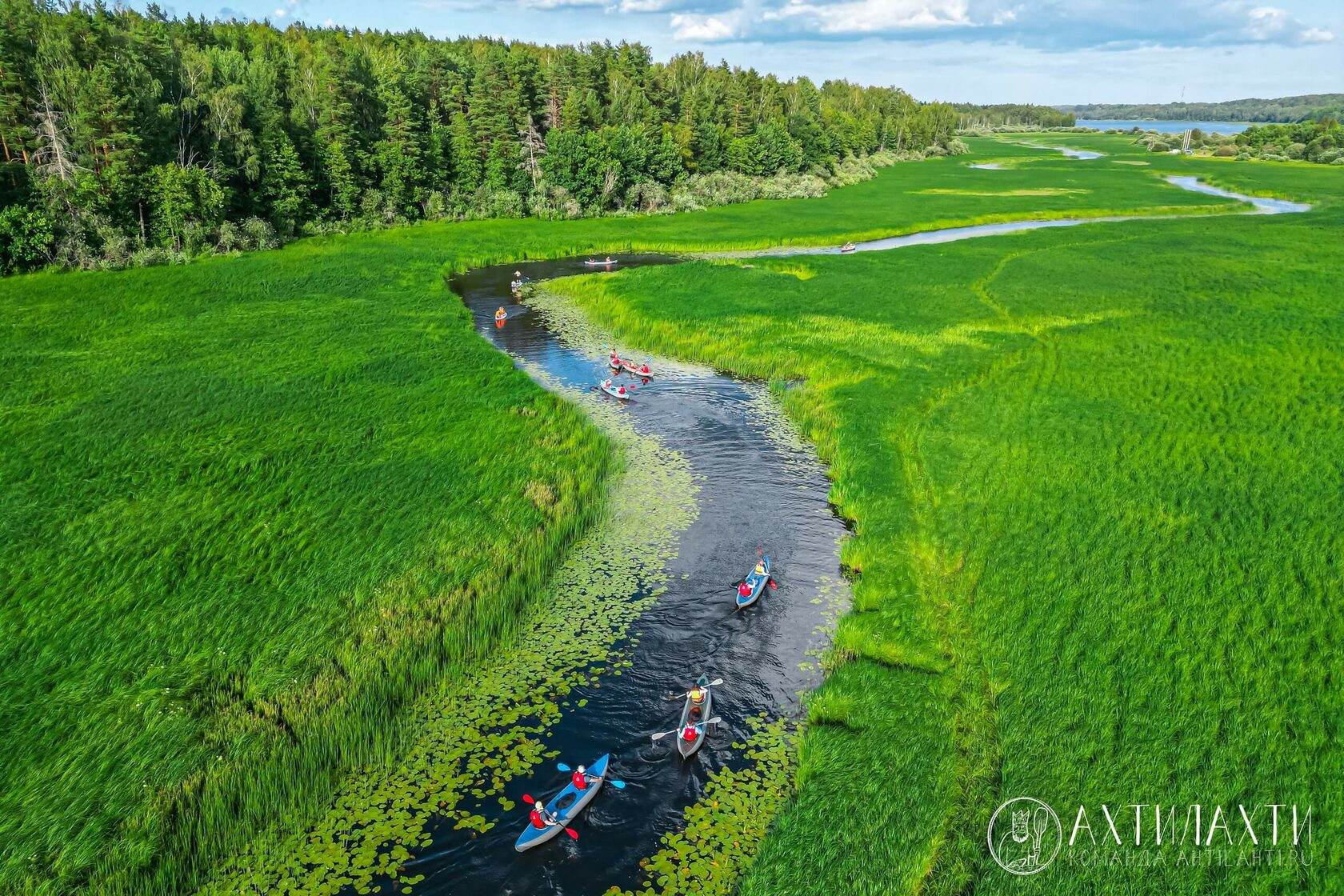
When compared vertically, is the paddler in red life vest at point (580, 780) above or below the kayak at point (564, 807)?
above

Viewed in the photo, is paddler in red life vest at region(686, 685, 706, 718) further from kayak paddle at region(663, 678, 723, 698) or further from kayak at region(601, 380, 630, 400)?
kayak at region(601, 380, 630, 400)

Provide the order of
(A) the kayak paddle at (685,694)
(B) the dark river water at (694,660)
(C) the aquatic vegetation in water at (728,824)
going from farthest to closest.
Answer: (A) the kayak paddle at (685,694), (B) the dark river water at (694,660), (C) the aquatic vegetation in water at (728,824)

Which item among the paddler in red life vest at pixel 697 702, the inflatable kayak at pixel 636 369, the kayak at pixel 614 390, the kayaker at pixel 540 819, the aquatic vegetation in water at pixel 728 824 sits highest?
the inflatable kayak at pixel 636 369

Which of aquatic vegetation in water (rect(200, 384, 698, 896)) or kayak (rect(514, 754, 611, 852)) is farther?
kayak (rect(514, 754, 611, 852))

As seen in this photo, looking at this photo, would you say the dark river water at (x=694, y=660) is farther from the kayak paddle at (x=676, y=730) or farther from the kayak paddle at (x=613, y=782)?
the kayak paddle at (x=676, y=730)

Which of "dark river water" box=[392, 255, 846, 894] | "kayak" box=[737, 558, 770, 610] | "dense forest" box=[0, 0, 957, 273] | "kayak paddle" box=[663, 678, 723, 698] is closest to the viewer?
"dark river water" box=[392, 255, 846, 894]

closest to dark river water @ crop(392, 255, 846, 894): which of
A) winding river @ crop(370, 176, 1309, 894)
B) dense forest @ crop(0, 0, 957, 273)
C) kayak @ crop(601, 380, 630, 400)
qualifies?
winding river @ crop(370, 176, 1309, 894)

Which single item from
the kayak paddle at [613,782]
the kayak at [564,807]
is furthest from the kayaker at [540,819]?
the kayak paddle at [613,782]
